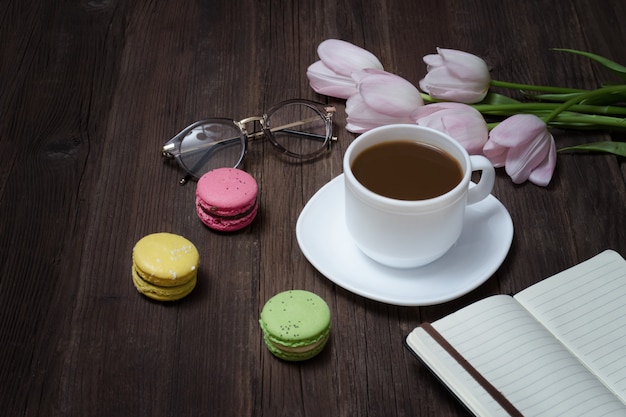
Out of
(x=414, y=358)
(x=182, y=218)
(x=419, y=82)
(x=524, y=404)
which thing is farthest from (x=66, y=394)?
(x=419, y=82)

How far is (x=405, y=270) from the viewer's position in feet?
3.71

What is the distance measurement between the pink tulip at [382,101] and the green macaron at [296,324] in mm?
366

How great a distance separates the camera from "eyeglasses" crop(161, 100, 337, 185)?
4.28ft

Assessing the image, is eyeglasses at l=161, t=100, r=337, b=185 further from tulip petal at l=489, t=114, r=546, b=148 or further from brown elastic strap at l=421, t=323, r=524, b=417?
brown elastic strap at l=421, t=323, r=524, b=417

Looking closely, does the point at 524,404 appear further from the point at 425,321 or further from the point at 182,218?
the point at 182,218

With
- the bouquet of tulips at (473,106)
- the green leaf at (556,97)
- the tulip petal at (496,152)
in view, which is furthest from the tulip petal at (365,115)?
the green leaf at (556,97)

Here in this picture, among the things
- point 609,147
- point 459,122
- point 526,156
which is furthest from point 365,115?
point 609,147

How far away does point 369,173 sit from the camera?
109 cm

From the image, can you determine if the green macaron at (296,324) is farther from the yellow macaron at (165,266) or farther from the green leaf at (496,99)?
the green leaf at (496,99)

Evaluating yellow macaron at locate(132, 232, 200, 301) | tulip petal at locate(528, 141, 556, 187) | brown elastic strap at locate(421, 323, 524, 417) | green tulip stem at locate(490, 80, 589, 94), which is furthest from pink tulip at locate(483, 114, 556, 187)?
yellow macaron at locate(132, 232, 200, 301)

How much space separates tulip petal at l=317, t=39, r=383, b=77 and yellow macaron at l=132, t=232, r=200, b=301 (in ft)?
1.46

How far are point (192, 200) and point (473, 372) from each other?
512 millimetres

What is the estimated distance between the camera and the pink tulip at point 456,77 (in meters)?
1.32

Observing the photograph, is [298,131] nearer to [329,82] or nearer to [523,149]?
[329,82]
